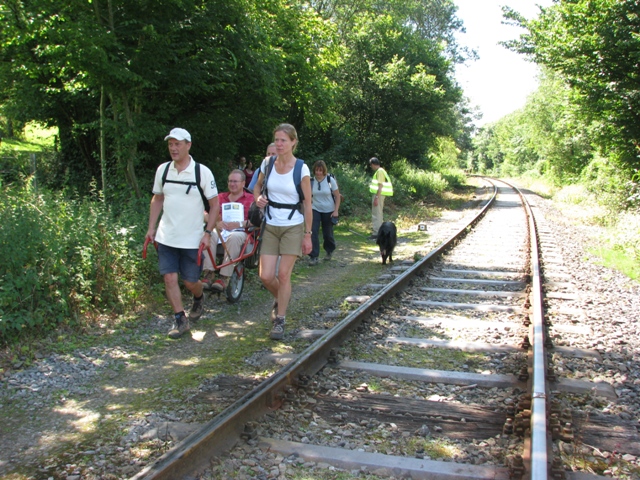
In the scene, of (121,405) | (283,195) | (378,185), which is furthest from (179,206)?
(378,185)

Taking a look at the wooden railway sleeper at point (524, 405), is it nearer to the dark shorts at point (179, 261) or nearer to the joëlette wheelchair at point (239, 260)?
the dark shorts at point (179, 261)

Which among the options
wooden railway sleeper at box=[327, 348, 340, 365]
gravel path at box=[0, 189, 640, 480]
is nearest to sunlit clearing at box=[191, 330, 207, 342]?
gravel path at box=[0, 189, 640, 480]

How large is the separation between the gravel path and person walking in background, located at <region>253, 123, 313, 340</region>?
82 cm

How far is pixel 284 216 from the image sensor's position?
17.8 feet

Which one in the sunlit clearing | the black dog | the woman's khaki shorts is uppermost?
the woman's khaki shorts

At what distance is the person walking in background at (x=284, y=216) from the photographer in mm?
5340

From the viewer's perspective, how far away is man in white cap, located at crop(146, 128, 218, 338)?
17.8 feet

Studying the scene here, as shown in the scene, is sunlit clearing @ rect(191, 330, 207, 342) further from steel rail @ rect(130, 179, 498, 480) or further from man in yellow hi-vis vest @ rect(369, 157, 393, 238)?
man in yellow hi-vis vest @ rect(369, 157, 393, 238)

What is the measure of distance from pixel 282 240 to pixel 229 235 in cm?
167

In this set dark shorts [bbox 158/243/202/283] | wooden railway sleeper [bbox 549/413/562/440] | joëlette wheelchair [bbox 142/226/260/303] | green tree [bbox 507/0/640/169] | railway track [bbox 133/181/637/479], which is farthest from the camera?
green tree [bbox 507/0/640/169]

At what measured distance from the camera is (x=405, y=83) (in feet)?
87.9

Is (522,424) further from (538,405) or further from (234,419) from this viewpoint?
(234,419)

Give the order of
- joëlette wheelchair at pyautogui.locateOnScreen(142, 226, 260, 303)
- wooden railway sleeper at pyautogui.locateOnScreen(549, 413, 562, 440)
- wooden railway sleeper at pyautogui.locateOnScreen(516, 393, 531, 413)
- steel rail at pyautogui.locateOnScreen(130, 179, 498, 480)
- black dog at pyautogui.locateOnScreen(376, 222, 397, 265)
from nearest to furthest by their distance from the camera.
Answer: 1. steel rail at pyautogui.locateOnScreen(130, 179, 498, 480)
2. wooden railway sleeper at pyautogui.locateOnScreen(549, 413, 562, 440)
3. wooden railway sleeper at pyautogui.locateOnScreen(516, 393, 531, 413)
4. joëlette wheelchair at pyautogui.locateOnScreen(142, 226, 260, 303)
5. black dog at pyautogui.locateOnScreen(376, 222, 397, 265)

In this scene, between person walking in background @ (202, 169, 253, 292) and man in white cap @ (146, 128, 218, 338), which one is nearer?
man in white cap @ (146, 128, 218, 338)
